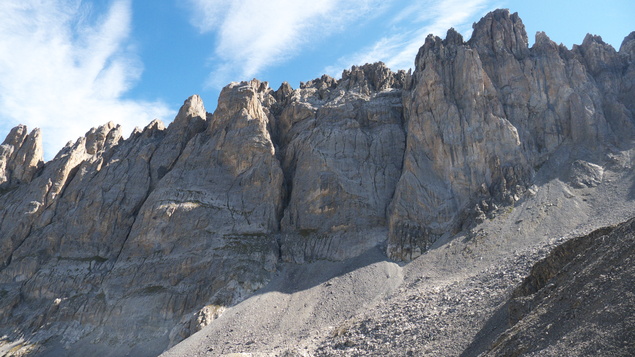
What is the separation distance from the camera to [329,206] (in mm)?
70250

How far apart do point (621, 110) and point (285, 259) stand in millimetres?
54484

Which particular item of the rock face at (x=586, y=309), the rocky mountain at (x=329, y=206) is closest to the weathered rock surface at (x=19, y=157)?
the rocky mountain at (x=329, y=206)

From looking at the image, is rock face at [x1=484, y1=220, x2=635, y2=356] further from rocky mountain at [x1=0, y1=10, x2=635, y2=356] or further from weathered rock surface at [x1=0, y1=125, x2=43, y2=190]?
weathered rock surface at [x1=0, y1=125, x2=43, y2=190]

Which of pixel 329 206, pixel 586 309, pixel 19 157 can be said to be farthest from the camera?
pixel 19 157

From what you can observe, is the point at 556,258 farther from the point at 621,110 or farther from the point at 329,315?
the point at 621,110

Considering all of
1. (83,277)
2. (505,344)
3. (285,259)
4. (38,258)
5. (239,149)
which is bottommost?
(505,344)

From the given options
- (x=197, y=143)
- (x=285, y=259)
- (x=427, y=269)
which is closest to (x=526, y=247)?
(x=427, y=269)

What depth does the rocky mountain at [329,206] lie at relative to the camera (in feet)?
171

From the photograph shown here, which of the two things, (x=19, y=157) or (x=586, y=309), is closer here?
(x=586, y=309)

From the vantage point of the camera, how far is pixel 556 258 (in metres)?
32.2

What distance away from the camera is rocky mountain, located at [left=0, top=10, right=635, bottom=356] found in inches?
2046

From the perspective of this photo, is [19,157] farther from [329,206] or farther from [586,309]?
[586,309]

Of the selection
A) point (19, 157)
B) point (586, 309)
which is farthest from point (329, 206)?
point (19, 157)

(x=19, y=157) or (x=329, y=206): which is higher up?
(x=19, y=157)
